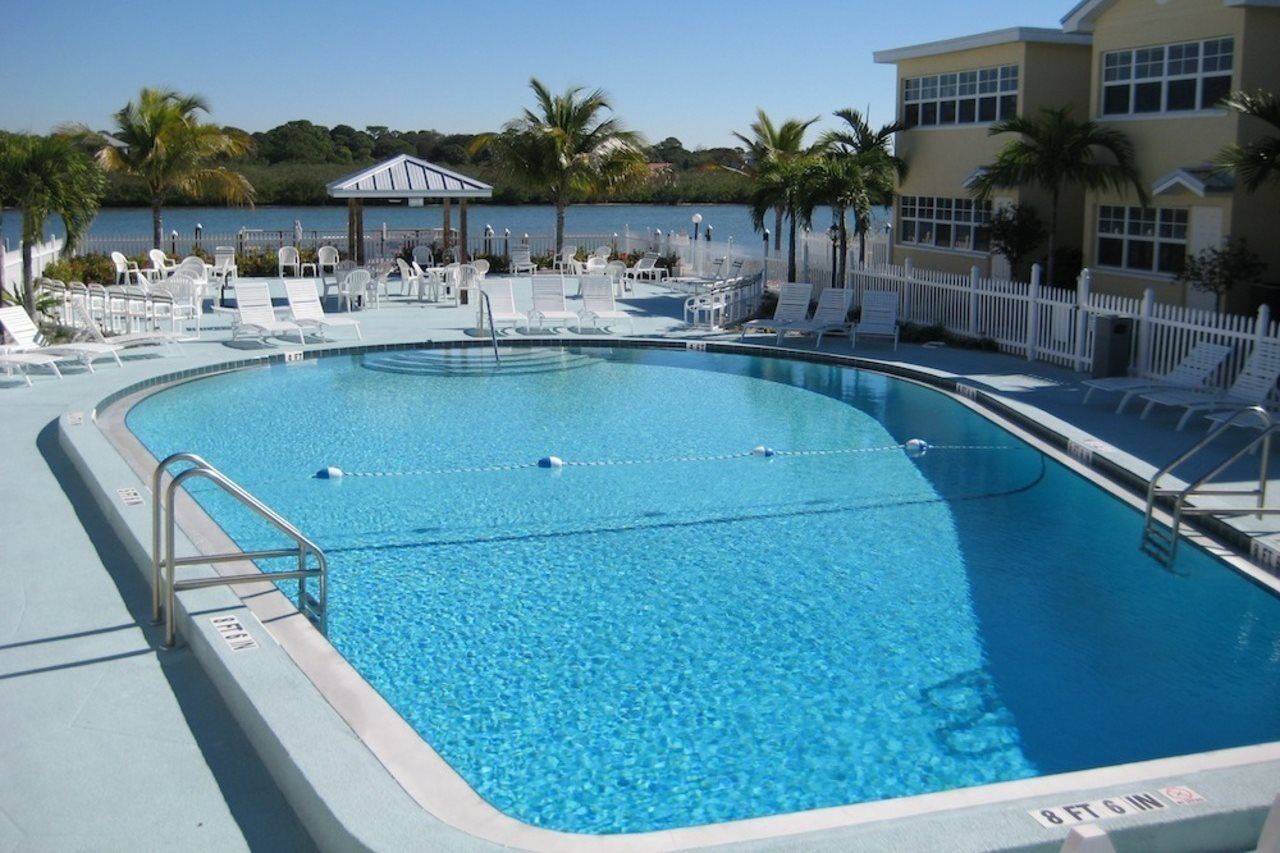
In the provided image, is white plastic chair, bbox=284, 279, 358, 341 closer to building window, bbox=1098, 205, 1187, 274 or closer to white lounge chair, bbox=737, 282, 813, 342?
white lounge chair, bbox=737, 282, 813, 342

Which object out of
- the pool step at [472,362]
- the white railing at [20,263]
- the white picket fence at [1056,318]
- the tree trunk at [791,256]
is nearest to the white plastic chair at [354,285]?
the pool step at [472,362]

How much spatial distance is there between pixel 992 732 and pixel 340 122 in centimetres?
6946

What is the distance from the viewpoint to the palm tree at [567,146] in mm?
27172

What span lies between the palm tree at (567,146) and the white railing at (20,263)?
9.00 m

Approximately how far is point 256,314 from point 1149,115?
43.7 ft

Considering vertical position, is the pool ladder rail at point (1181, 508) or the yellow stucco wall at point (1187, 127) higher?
the yellow stucco wall at point (1187, 127)

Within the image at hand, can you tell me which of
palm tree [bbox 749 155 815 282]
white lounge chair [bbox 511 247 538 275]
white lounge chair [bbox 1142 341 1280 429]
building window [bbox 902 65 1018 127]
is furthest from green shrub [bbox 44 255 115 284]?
white lounge chair [bbox 1142 341 1280 429]

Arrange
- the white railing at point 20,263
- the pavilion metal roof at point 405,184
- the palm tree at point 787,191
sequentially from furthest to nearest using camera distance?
1. the pavilion metal roof at point 405,184
2. the palm tree at point 787,191
3. the white railing at point 20,263

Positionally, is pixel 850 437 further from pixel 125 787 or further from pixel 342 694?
pixel 125 787

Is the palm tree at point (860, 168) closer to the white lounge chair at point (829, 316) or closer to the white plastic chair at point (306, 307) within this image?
the white lounge chair at point (829, 316)

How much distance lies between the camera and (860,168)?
2050 centimetres

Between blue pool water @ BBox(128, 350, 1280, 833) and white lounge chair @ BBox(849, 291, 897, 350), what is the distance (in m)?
4.14

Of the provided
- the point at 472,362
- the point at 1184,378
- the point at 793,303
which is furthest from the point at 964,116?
the point at 472,362

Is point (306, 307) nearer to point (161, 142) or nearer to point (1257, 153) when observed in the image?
point (161, 142)
